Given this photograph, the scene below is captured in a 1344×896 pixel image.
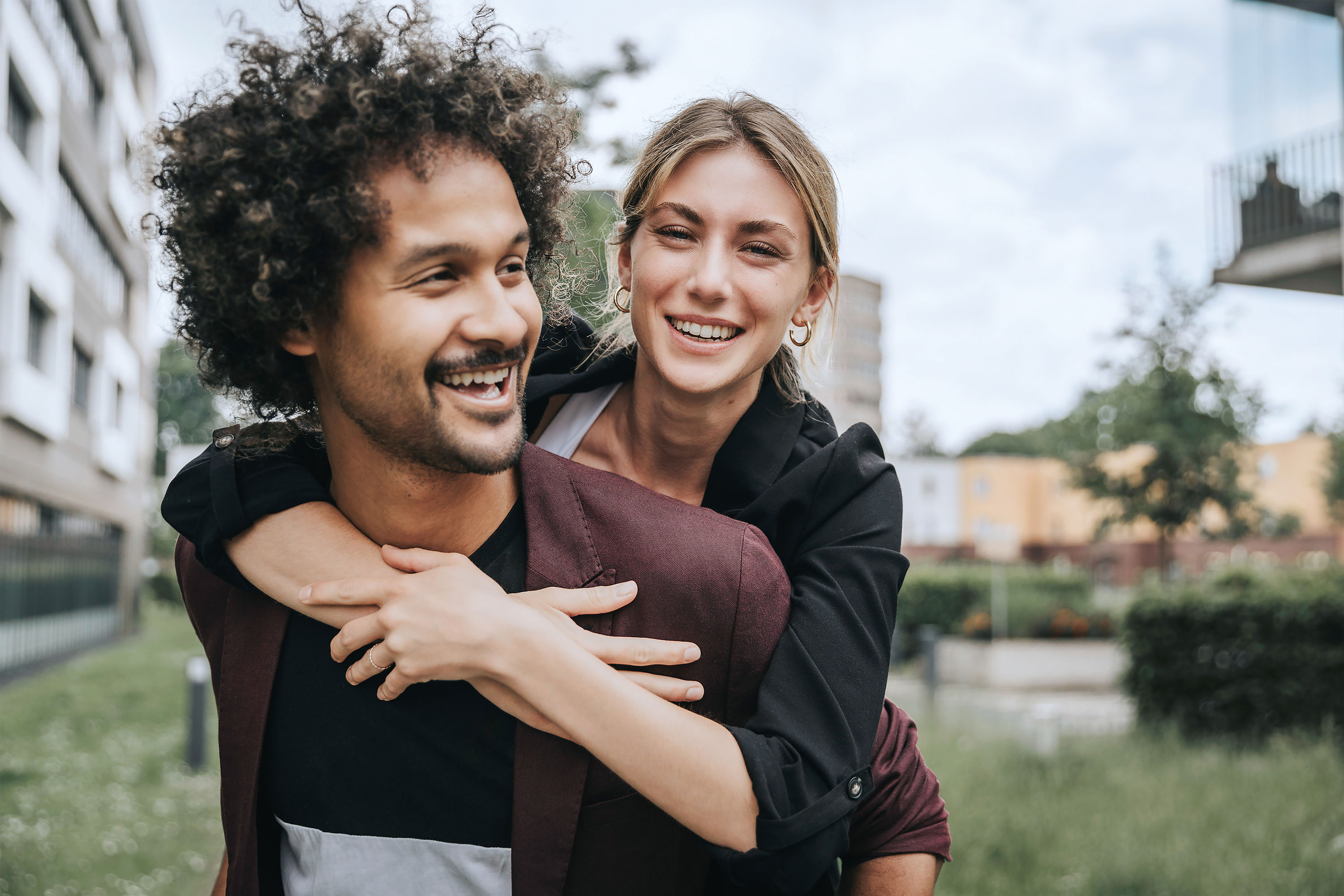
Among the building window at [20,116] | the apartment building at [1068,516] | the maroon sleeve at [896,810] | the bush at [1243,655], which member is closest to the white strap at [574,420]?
the maroon sleeve at [896,810]

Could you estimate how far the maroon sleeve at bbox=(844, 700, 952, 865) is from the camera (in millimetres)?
2227

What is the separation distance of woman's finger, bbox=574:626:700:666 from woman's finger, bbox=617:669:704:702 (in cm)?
2

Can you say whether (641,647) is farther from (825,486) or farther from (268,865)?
(268,865)

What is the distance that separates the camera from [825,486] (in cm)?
235

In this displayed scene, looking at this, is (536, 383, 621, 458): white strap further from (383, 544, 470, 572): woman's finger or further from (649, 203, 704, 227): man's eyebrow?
(383, 544, 470, 572): woman's finger

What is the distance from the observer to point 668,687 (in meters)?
1.88

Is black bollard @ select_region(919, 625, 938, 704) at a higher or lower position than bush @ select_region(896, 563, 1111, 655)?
lower

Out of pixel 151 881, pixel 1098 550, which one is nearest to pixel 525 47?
pixel 151 881

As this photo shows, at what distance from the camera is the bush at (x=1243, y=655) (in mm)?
9812

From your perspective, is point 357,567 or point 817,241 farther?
point 817,241

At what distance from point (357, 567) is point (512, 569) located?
281 mm

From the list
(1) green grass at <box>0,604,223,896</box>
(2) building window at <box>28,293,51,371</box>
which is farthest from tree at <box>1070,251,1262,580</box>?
(2) building window at <box>28,293,51,371</box>

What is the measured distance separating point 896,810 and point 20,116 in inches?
896

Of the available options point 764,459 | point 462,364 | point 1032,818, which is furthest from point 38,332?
point 462,364
